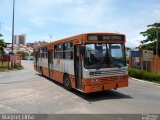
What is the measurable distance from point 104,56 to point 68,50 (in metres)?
2.87

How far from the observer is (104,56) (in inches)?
496

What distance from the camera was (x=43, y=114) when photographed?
9555 mm

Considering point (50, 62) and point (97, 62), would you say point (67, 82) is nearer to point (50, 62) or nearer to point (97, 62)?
point (97, 62)

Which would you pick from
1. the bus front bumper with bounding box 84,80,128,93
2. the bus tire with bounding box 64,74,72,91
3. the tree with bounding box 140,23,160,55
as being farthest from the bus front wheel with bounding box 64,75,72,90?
the tree with bounding box 140,23,160,55

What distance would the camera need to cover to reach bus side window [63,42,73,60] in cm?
1428

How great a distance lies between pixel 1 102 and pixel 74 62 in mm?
3928

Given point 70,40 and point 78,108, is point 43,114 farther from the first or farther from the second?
point 70,40

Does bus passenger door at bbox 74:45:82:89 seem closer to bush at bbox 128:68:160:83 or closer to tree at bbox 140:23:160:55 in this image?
→ bush at bbox 128:68:160:83

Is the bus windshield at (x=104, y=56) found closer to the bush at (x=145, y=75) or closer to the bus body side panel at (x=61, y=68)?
the bus body side panel at (x=61, y=68)

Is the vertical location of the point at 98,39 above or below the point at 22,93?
above

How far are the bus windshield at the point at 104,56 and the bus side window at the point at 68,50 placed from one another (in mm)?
2066

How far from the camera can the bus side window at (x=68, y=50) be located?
46.9ft

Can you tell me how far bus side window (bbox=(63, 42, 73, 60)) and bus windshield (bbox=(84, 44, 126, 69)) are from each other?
2.07m

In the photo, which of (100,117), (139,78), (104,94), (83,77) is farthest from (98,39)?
(139,78)
